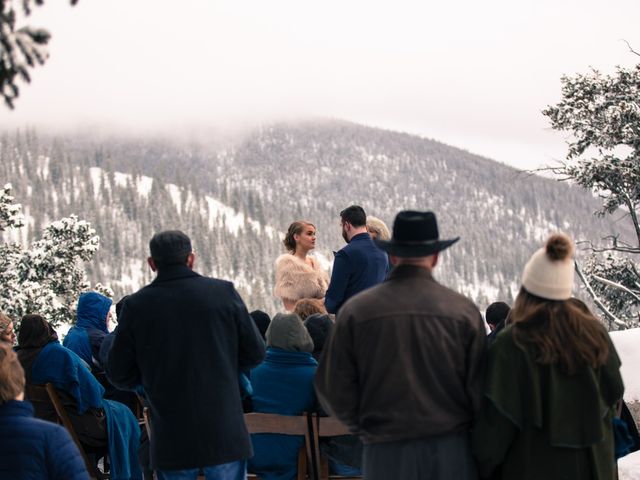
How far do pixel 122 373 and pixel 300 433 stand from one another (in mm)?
1576

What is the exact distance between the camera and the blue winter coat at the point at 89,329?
322 inches

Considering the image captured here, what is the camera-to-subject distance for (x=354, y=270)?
27.2 feet

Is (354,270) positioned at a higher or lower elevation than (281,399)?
higher

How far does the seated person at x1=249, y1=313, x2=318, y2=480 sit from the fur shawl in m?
3.02

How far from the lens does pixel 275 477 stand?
6.60 m

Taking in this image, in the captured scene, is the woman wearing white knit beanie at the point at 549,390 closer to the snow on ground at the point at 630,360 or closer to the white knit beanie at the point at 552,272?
the white knit beanie at the point at 552,272

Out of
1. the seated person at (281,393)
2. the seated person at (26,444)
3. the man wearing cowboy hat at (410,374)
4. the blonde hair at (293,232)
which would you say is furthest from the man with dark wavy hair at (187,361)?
the blonde hair at (293,232)

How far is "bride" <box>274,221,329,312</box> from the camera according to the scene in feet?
31.6

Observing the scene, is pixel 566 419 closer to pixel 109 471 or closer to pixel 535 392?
pixel 535 392

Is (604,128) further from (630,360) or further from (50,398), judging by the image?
(50,398)

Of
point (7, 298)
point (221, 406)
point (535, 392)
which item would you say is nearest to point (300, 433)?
point (221, 406)

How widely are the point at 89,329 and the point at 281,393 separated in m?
2.42

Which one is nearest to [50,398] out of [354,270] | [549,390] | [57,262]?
[354,270]

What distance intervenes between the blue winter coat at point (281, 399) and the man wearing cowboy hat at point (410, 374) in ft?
6.57
